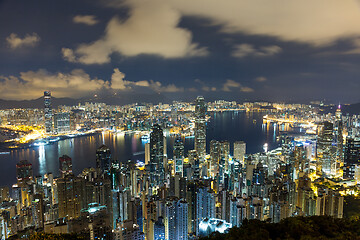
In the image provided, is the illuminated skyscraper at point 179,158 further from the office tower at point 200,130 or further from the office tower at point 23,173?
the office tower at point 23,173

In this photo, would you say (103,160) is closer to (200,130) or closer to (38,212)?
(38,212)

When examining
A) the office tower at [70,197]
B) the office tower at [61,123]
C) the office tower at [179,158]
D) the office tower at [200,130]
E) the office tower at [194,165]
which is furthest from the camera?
the office tower at [61,123]

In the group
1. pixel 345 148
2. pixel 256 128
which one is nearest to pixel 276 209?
pixel 345 148

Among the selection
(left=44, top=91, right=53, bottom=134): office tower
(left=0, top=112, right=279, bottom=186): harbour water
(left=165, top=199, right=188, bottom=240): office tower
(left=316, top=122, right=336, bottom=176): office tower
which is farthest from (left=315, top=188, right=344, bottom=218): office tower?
(left=44, top=91, right=53, bottom=134): office tower

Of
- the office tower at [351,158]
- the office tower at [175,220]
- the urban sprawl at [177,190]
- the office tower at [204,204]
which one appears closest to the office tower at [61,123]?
the urban sprawl at [177,190]

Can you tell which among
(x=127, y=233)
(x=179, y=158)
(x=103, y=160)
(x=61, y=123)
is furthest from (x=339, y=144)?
(x=61, y=123)

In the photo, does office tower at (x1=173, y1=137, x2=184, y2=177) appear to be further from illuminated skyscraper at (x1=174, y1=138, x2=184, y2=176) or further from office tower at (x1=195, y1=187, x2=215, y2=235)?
office tower at (x1=195, y1=187, x2=215, y2=235)
